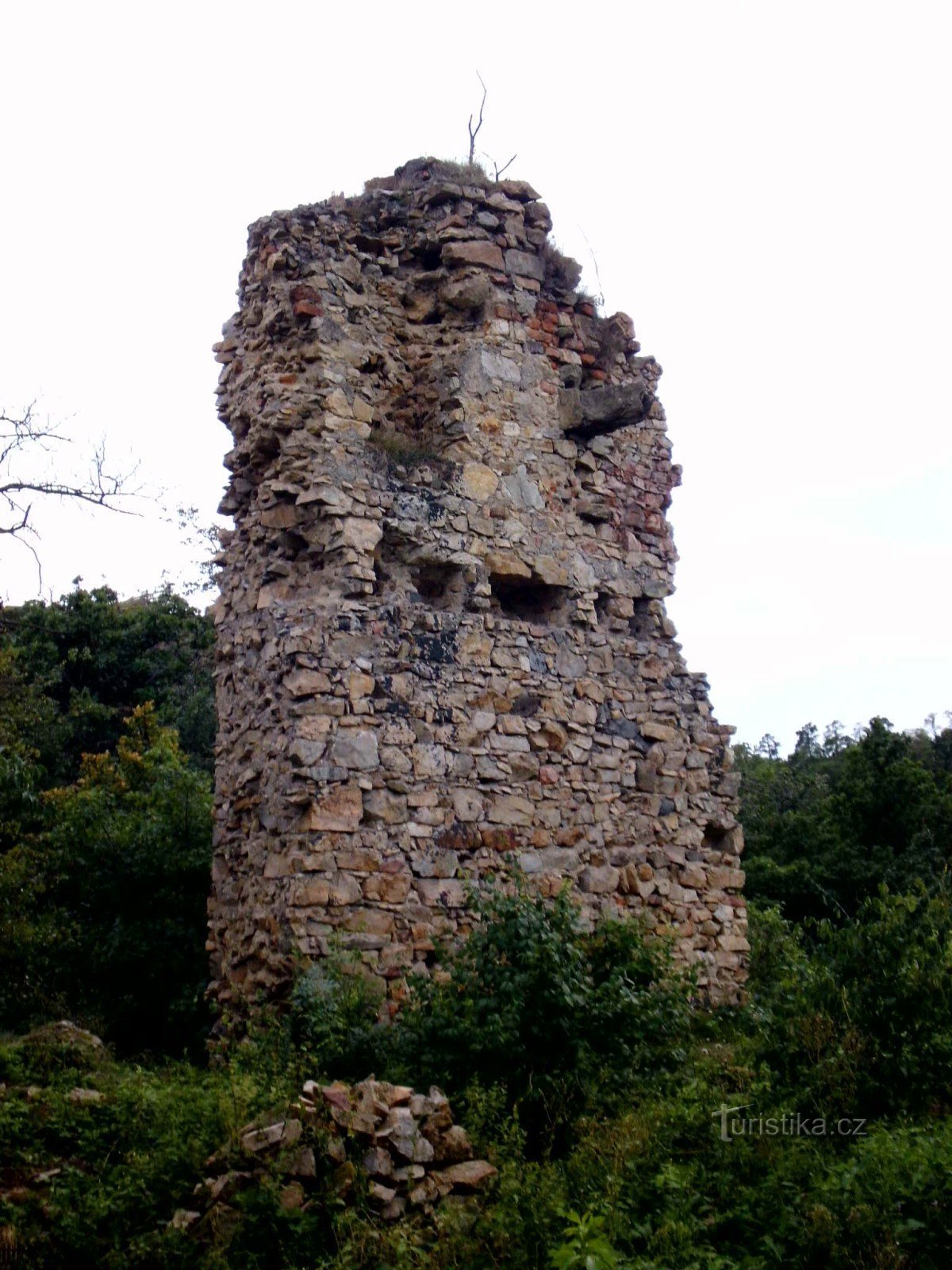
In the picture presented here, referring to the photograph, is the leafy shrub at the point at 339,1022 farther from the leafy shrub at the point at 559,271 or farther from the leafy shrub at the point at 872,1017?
the leafy shrub at the point at 559,271

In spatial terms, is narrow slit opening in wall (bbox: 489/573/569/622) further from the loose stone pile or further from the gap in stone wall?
the loose stone pile

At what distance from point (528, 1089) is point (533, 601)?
352 cm

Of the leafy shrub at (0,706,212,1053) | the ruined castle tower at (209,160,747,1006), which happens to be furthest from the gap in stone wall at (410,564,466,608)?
the leafy shrub at (0,706,212,1053)

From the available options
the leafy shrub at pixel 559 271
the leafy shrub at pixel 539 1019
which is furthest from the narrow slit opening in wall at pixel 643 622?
the leafy shrub at pixel 539 1019

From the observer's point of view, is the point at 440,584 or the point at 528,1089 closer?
the point at 528,1089

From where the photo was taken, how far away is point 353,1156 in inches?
218

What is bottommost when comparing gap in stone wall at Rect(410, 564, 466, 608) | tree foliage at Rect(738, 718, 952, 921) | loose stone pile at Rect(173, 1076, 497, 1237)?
loose stone pile at Rect(173, 1076, 497, 1237)

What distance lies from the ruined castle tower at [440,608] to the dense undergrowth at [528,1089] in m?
0.64

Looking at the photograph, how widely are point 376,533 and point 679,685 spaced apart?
8.35ft

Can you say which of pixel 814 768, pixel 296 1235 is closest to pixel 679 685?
pixel 296 1235

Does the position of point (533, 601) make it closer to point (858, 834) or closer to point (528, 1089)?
point (528, 1089)

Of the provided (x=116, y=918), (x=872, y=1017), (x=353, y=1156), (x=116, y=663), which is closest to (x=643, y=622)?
(x=872, y=1017)

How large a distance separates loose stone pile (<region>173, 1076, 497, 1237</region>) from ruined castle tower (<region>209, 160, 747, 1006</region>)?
4.81ft

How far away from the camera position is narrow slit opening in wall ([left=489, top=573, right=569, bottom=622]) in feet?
29.1
